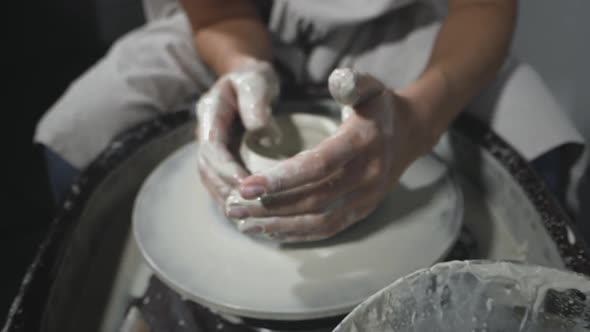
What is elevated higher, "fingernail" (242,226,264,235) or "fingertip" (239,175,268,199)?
"fingertip" (239,175,268,199)

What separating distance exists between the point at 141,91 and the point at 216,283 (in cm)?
56

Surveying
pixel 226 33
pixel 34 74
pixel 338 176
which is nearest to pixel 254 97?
pixel 338 176

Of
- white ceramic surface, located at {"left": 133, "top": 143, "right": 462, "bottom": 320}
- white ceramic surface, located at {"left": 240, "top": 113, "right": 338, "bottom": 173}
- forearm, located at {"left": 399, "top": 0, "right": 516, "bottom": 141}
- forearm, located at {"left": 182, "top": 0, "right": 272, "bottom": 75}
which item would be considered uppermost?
forearm, located at {"left": 399, "top": 0, "right": 516, "bottom": 141}

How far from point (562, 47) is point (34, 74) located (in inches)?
68.2

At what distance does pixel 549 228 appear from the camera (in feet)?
2.64

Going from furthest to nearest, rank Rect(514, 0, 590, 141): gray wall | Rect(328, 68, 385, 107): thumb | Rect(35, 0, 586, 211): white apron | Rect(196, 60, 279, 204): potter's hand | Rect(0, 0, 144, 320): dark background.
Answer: Rect(0, 0, 144, 320): dark background, Rect(514, 0, 590, 141): gray wall, Rect(35, 0, 586, 211): white apron, Rect(196, 60, 279, 204): potter's hand, Rect(328, 68, 385, 107): thumb

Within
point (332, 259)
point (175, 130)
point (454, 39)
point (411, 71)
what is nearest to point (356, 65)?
point (411, 71)

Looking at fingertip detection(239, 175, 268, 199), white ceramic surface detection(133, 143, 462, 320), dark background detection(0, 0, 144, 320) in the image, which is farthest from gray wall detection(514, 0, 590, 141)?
dark background detection(0, 0, 144, 320)

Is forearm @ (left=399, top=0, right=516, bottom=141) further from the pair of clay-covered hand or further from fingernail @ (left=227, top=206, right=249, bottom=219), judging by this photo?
fingernail @ (left=227, top=206, right=249, bottom=219)

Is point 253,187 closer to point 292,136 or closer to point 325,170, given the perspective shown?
point 325,170

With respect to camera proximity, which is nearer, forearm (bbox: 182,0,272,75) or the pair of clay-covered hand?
the pair of clay-covered hand

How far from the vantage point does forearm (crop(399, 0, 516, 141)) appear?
888 mm

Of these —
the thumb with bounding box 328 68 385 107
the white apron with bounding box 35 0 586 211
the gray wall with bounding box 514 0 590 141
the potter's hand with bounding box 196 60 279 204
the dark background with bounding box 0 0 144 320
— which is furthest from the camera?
the dark background with bounding box 0 0 144 320

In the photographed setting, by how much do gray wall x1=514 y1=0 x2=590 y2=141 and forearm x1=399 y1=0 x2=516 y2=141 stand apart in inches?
20.0
